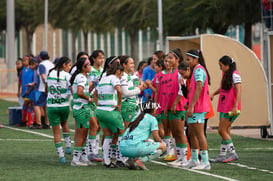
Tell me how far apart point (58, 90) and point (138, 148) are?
7.09ft

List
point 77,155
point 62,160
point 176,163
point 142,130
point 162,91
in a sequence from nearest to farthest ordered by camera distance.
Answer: point 142,130
point 77,155
point 176,163
point 62,160
point 162,91

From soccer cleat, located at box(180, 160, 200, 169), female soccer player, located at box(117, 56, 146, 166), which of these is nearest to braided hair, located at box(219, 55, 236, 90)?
female soccer player, located at box(117, 56, 146, 166)

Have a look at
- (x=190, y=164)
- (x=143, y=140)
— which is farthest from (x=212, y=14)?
(x=143, y=140)

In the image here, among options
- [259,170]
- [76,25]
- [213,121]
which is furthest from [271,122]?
[76,25]

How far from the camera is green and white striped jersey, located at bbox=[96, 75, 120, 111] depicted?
13.5 m

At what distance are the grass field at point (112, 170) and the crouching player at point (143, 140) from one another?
29 centimetres

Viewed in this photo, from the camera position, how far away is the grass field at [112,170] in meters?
12.3

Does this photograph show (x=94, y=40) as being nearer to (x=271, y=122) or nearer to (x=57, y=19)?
(x=57, y=19)

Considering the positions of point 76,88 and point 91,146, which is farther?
point 91,146

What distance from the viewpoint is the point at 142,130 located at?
1297 cm

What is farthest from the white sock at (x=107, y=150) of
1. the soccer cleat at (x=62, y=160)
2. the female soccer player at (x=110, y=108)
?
the soccer cleat at (x=62, y=160)

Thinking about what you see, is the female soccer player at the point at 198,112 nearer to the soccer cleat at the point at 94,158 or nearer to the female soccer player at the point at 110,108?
the female soccer player at the point at 110,108

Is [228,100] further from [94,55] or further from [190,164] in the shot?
[94,55]

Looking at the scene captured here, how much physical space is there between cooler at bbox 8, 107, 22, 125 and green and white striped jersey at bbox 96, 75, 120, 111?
10.1 metres
